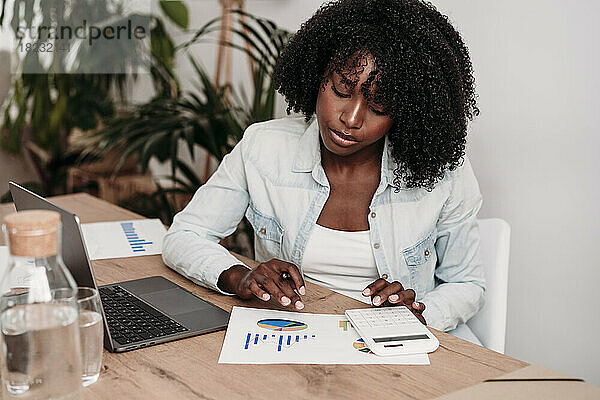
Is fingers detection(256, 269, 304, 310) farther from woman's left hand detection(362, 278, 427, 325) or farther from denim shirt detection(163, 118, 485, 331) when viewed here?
denim shirt detection(163, 118, 485, 331)

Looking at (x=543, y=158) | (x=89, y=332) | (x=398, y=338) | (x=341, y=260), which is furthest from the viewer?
(x=543, y=158)

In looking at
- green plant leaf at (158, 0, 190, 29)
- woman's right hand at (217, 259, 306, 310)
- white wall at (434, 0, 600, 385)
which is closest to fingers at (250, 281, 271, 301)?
woman's right hand at (217, 259, 306, 310)

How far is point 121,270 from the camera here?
4.95ft

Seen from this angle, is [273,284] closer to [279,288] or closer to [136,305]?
[279,288]

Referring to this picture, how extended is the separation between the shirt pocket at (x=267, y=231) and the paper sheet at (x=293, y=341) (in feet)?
1.19

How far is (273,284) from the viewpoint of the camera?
127cm

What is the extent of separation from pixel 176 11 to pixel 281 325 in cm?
244

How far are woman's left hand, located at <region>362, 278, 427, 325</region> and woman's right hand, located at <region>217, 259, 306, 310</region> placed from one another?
4.8 inches

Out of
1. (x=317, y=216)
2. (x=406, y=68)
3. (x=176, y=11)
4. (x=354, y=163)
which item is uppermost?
(x=176, y=11)

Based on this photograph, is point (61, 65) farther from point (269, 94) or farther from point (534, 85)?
point (534, 85)

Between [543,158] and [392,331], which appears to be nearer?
[392,331]

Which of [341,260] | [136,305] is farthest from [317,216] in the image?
[136,305]

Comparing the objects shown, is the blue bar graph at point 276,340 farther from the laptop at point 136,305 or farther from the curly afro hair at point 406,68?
the curly afro hair at point 406,68

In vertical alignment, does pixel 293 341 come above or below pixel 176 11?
below
